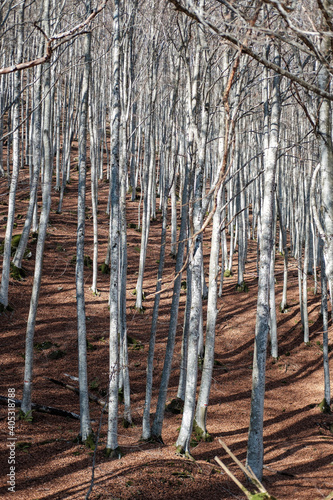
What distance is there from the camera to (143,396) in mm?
9688

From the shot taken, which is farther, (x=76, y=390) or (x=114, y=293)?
(x=76, y=390)

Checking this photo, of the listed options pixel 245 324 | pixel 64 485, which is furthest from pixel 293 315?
pixel 64 485

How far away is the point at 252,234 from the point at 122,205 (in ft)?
57.5

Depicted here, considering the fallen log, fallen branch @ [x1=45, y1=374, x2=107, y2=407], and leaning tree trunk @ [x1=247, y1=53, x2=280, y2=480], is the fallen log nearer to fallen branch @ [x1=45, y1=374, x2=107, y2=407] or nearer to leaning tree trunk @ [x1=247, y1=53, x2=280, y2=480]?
fallen branch @ [x1=45, y1=374, x2=107, y2=407]

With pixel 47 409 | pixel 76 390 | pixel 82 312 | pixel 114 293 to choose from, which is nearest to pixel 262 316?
pixel 114 293

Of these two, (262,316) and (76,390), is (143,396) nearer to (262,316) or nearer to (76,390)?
(76,390)

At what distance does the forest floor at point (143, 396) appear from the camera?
579 centimetres

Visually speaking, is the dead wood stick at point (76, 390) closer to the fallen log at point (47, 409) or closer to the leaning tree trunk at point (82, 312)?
the fallen log at point (47, 409)

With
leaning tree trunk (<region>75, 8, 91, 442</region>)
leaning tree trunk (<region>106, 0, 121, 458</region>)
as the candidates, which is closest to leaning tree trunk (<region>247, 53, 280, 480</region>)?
leaning tree trunk (<region>106, 0, 121, 458</region>)

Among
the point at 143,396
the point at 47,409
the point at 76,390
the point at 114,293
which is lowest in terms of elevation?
the point at 143,396

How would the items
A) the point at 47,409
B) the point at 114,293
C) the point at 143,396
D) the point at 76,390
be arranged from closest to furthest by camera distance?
the point at 114,293, the point at 47,409, the point at 76,390, the point at 143,396

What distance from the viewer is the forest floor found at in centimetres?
579

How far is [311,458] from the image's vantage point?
→ 293 inches

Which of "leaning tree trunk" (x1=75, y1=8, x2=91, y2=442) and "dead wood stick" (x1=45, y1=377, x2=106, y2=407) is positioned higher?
"leaning tree trunk" (x1=75, y1=8, x2=91, y2=442)
